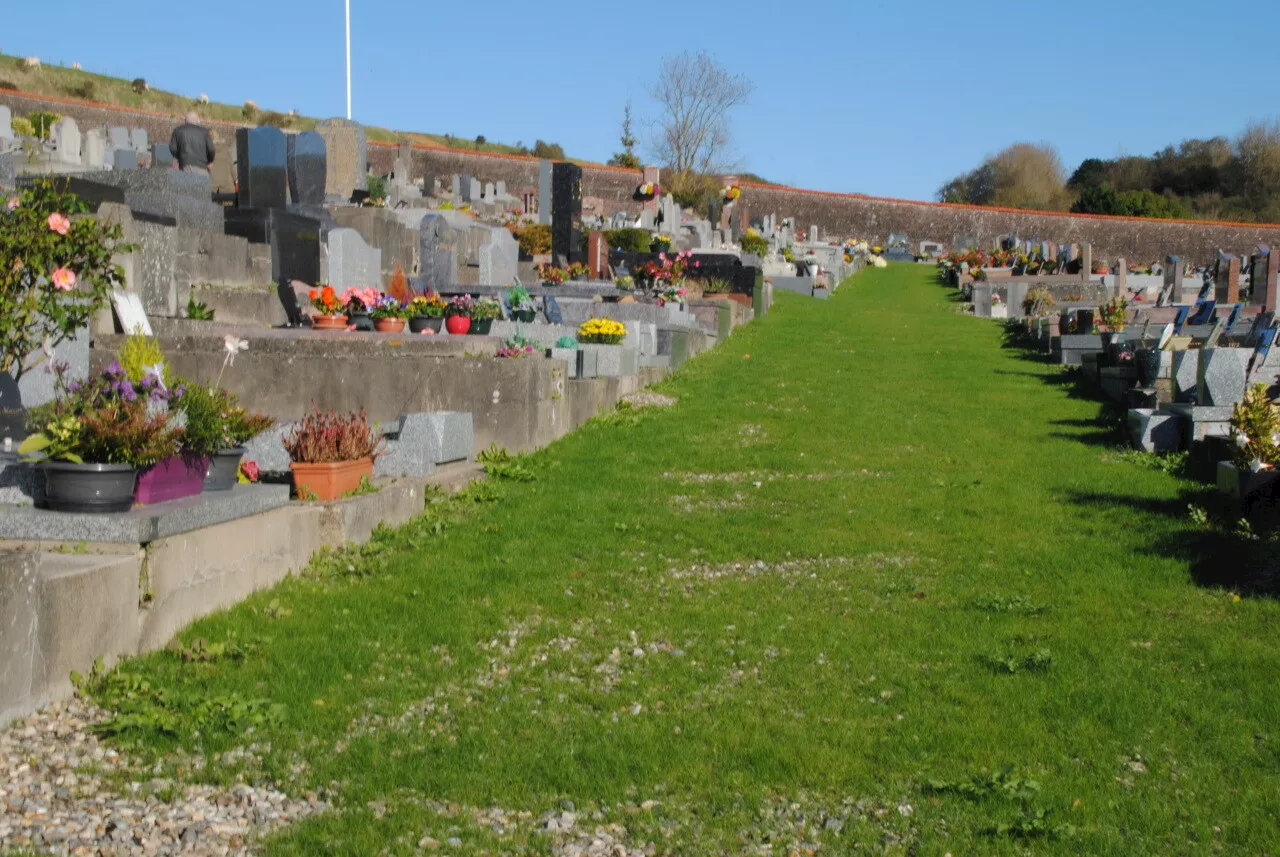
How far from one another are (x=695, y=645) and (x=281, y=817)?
209 cm

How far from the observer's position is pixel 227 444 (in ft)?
20.6

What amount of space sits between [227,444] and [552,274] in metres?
14.1

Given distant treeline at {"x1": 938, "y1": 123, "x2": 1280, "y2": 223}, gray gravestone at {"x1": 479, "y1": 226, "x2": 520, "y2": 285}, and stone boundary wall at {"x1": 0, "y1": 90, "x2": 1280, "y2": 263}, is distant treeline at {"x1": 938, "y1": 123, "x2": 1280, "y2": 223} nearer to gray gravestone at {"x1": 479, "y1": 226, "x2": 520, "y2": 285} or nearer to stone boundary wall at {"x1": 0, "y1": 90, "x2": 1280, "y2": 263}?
stone boundary wall at {"x1": 0, "y1": 90, "x2": 1280, "y2": 263}

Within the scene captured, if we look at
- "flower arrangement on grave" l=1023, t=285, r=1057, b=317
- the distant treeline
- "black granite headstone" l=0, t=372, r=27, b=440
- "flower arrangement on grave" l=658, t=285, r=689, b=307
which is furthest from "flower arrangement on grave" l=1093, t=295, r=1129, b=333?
the distant treeline

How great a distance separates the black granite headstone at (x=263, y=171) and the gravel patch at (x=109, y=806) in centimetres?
1019

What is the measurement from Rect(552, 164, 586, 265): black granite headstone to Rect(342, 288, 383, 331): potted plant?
35.1 ft

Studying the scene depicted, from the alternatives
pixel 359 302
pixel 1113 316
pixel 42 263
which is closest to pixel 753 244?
pixel 1113 316

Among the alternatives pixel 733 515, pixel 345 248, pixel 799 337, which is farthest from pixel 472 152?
pixel 733 515

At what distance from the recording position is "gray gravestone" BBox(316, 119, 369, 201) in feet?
64.4

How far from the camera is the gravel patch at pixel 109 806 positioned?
12.1 ft

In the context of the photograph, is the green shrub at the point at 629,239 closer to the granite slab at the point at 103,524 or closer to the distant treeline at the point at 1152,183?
the granite slab at the point at 103,524

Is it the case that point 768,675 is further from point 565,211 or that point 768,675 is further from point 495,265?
point 565,211

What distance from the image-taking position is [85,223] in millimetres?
6699

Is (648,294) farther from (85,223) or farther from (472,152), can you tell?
(472,152)
